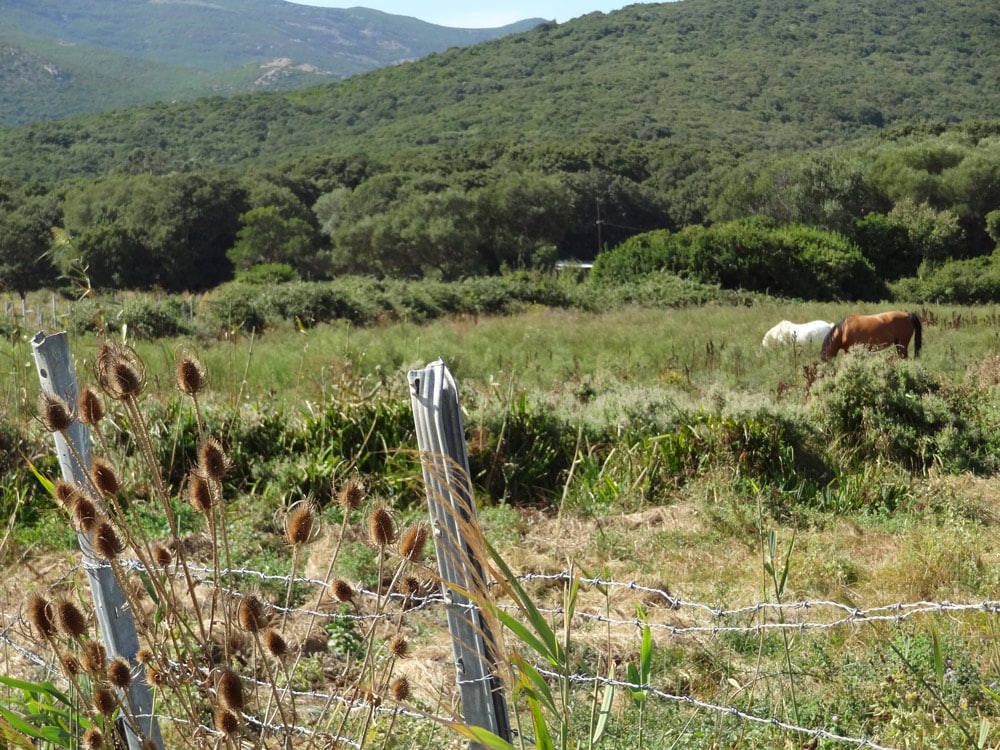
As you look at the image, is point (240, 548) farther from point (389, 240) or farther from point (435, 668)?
point (389, 240)

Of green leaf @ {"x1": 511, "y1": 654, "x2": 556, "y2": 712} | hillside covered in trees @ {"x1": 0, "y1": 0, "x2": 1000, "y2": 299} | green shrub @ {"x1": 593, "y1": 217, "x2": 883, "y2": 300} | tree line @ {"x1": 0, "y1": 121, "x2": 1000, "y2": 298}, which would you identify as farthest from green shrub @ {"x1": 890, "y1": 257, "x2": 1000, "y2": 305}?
green leaf @ {"x1": 511, "y1": 654, "x2": 556, "y2": 712}

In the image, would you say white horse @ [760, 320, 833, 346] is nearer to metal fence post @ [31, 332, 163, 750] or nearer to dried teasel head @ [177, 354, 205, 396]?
metal fence post @ [31, 332, 163, 750]

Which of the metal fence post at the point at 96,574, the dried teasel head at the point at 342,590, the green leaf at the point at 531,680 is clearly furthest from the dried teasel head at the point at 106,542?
the metal fence post at the point at 96,574

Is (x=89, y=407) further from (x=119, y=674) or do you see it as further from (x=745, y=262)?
(x=745, y=262)

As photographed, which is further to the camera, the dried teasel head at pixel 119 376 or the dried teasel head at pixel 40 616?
the dried teasel head at pixel 40 616

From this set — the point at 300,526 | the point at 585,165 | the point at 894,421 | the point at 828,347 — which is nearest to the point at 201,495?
the point at 300,526

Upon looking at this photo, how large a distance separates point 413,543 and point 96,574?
39.1 inches

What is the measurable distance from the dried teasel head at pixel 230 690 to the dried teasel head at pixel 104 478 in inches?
13.1

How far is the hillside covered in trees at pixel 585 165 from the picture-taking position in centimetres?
3794

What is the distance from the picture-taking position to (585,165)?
6544 cm

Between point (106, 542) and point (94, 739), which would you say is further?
point (94, 739)

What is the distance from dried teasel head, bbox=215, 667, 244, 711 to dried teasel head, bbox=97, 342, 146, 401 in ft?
1.46

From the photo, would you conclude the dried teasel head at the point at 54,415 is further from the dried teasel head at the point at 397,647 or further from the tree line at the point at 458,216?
the tree line at the point at 458,216

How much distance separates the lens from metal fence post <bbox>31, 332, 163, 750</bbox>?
86.1 inches
